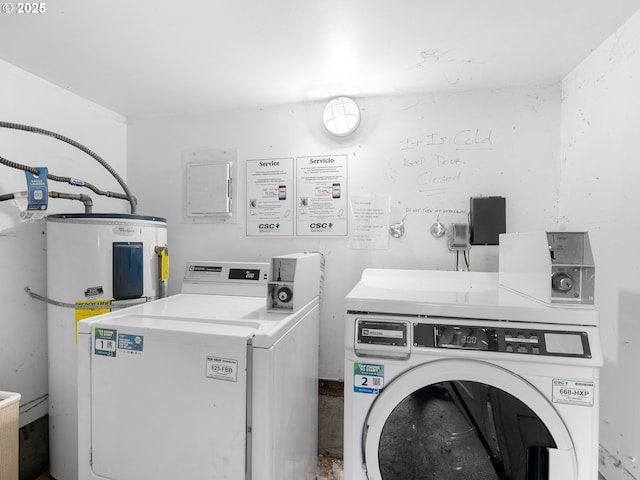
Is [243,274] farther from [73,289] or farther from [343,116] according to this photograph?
[343,116]

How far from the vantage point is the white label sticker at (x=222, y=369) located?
977 mm

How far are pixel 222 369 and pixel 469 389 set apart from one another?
2.54 ft

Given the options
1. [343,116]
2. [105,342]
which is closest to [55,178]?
[105,342]

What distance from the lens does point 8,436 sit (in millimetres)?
1328

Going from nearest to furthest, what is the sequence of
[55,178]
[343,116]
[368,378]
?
[368,378], [55,178], [343,116]

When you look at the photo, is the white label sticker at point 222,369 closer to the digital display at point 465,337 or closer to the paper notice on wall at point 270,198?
the digital display at point 465,337

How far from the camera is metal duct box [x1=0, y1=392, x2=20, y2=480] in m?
1.30

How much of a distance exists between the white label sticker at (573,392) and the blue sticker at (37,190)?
2157mm

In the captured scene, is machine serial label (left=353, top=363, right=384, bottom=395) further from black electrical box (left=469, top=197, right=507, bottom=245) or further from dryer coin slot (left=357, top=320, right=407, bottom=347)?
black electrical box (left=469, top=197, right=507, bottom=245)

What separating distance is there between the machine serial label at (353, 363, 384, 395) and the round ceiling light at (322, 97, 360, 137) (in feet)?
4.32

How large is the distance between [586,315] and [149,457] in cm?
144

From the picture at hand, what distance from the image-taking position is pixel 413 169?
180 cm

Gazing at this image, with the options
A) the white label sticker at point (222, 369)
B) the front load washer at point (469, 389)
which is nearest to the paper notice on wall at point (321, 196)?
the front load washer at point (469, 389)

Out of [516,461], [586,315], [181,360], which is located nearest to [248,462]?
[181,360]
